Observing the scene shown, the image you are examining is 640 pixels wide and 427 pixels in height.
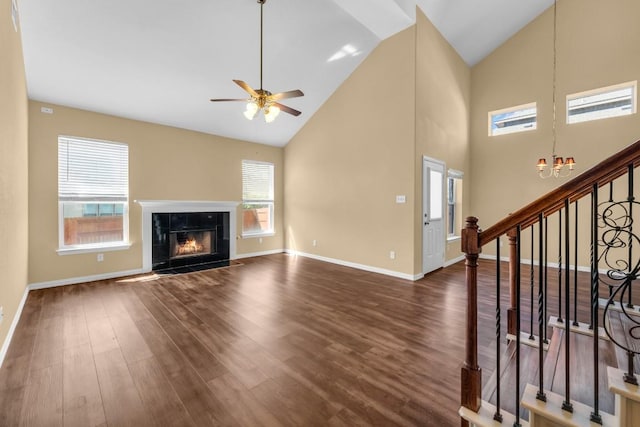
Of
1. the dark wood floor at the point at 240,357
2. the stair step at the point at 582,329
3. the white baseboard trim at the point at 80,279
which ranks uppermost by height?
the stair step at the point at 582,329

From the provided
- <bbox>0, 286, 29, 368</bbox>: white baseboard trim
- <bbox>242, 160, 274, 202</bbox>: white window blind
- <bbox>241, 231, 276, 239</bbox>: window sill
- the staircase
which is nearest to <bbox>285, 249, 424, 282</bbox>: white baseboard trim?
<bbox>241, 231, 276, 239</bbox>: window sill

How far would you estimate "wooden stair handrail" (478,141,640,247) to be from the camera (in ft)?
3.64

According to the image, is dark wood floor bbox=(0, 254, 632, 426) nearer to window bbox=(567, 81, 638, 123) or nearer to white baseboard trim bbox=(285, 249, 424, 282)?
white baseboard trim bbox=(285, 249, 424, 282)

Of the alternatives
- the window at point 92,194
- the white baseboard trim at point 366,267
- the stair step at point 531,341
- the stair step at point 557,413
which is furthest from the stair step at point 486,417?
the window at point 92,194

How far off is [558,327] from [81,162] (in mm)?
6591

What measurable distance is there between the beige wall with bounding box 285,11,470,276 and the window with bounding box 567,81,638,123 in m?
1.84

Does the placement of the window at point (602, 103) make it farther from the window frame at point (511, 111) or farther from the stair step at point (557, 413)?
the stair step at point (557, 413)

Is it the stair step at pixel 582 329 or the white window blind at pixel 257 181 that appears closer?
the stair step at pixel 582 329

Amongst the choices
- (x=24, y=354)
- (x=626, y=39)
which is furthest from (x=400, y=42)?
(x=24, y=354)

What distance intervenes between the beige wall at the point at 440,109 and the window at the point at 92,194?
5202mm

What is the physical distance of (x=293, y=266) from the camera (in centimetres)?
575

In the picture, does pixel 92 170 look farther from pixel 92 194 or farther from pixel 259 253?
pixel 259 253

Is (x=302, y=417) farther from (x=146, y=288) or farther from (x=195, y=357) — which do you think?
(x=146, y=288)

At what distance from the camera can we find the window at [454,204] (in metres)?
5.90
